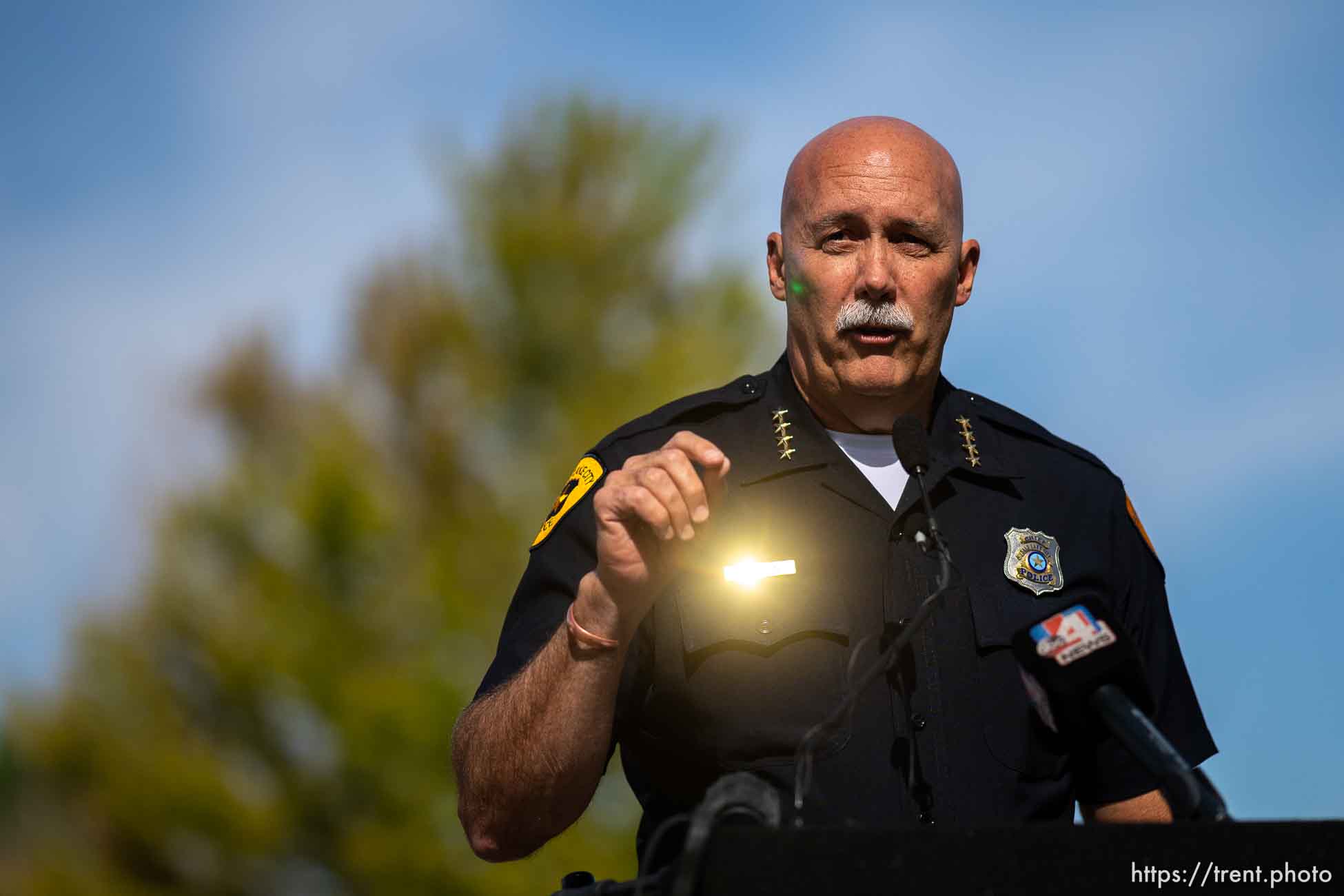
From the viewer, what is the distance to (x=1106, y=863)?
1.58 meters

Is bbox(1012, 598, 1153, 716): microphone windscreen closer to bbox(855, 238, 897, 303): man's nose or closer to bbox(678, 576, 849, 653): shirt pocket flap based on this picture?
bbox(678, 576, 849, 653): shirt pocket flap

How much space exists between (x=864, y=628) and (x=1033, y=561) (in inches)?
17.5

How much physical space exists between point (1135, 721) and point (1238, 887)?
0.28 metres

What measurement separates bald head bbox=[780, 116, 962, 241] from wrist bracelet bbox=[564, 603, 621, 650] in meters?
1.34

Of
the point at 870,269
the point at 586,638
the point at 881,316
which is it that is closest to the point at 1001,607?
the point at 881,316

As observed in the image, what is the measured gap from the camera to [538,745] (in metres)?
2.80

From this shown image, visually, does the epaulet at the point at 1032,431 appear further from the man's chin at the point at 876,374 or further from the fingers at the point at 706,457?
the fingers at the point at 706,457

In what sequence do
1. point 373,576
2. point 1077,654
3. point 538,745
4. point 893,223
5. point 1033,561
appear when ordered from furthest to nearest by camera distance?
point 373,576 < point 893,223 < point 1033,561 < point 538,745 < point 1077,654

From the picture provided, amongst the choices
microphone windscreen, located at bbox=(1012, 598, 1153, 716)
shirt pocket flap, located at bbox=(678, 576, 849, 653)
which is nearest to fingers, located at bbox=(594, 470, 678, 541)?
microphone windscreen, located at bbox=(1012, 598, 1153, 716)

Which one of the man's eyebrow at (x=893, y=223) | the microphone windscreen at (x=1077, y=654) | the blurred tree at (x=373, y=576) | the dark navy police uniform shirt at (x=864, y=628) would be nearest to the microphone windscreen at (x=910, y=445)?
the dark navy police uniform shirt at (x=864, y=628)

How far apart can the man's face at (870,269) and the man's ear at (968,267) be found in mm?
135

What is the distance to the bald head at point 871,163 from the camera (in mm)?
3459

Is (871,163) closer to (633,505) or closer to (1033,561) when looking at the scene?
(1033,561)

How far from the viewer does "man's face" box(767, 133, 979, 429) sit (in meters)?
3.37
